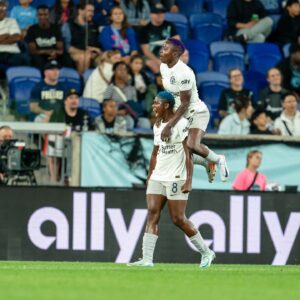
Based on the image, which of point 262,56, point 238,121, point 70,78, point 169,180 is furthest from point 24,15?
point 169,180

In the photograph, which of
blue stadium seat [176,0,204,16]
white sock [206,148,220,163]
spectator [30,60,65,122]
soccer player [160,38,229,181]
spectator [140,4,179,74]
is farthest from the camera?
blue stadium seat [176,0,204,16]

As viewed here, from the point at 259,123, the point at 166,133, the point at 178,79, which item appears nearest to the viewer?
the point at 166,133

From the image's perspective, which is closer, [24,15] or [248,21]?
[24,15]

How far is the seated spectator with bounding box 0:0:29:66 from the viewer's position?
64.2 feet

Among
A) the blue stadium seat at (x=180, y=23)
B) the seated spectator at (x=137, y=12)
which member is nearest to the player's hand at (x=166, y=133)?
the seated spectator at (x=137, y=12)

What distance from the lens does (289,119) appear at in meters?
19.6

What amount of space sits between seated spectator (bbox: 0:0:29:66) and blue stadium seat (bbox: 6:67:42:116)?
197 millimetres

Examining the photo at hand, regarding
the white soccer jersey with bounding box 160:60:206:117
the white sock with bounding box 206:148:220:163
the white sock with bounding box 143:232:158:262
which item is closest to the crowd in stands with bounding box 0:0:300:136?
the white sock with bounding box 206:148:220:163

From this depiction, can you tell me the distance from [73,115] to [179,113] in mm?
6334

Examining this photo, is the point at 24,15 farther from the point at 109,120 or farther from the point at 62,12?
the point at 109,120

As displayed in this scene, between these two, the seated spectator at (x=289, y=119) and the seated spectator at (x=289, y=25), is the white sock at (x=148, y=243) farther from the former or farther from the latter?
the seated spectator at (x=289, y=25)

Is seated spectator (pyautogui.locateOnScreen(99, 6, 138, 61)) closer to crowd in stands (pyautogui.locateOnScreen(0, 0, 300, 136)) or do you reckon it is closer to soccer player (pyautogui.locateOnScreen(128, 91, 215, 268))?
crowd in stands (pyautogui.locateOnScreen(0, 0, 300, 136))

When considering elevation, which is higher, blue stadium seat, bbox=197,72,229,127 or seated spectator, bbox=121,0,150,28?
seated spectator, bbox=121,0,150,28

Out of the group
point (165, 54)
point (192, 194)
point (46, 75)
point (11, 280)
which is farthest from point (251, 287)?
point (46, 75)
